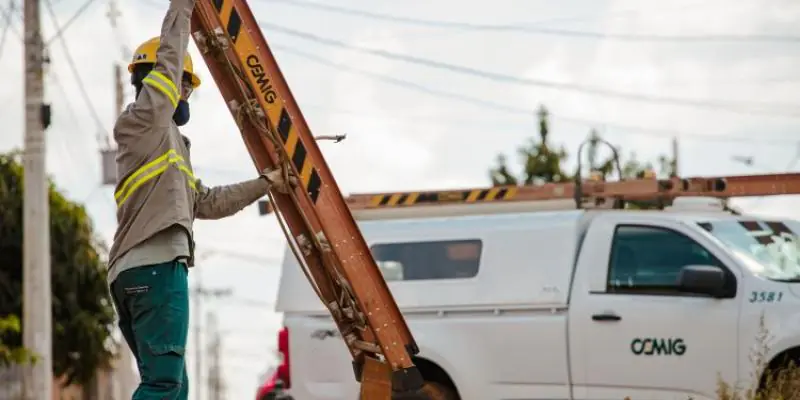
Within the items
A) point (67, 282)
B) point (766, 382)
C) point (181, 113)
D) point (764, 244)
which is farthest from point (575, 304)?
point (67, 282)

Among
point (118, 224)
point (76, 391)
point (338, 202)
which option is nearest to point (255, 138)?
point (338, 202)

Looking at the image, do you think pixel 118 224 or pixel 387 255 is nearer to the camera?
pixel 118 224

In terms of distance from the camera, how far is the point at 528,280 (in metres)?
11.2

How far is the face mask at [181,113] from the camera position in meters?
7.09

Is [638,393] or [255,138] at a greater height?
[255,138]

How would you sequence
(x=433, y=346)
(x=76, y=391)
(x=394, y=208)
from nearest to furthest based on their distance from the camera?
(x=433, y=346) → (x=394, y=208) → (x=76, y=391)

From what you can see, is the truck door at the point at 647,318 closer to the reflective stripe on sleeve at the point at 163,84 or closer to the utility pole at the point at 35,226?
the reflective stripe on sleeve at the point at 163,84

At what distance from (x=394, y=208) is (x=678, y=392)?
9.28 ft

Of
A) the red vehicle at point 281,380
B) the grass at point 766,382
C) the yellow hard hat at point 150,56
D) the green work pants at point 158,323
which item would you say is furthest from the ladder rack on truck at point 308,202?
the red vehicle at point 281,380

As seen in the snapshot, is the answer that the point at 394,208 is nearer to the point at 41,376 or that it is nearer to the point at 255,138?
the point at 255,138

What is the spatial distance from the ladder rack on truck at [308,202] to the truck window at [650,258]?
3110 mm

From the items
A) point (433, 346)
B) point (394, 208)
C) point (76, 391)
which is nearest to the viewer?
point (433, 346)

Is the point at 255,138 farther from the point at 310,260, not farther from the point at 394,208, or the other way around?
the point at 394,208

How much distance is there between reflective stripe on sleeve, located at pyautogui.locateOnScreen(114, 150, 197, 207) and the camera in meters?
6.87
